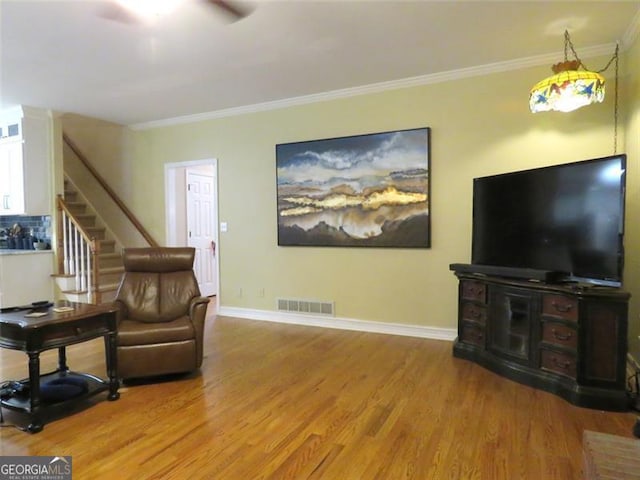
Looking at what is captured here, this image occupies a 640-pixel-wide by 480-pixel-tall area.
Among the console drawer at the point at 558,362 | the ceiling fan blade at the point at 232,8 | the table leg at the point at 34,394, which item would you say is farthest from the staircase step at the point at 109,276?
the console drawer at the point at 558,362

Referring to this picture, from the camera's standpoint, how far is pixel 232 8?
273cm

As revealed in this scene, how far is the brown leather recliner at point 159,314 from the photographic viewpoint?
3.04 meters

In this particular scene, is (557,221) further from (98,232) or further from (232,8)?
(98,232)

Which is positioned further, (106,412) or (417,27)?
(417,27)

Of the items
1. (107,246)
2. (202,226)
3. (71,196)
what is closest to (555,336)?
(202,226)

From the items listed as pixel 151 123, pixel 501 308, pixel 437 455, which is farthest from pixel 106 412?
pixel 151 123

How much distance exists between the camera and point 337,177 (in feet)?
15.2

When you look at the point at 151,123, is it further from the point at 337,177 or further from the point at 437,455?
the point at 437,455

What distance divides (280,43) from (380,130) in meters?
1.56

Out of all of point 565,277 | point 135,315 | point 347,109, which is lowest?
point 135,315

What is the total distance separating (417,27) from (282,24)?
107 centimetres

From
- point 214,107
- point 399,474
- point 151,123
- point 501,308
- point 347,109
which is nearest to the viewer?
point 399,474

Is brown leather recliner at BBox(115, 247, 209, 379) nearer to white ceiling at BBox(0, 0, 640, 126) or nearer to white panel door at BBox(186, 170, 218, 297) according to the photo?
white ceiling at BBox(0, 0, 640, 126)

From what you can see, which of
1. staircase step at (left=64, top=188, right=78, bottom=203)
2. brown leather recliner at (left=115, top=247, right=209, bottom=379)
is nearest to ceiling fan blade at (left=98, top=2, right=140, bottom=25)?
brown leather recliner at (left=115, top=247, right=209, bottom=379)
